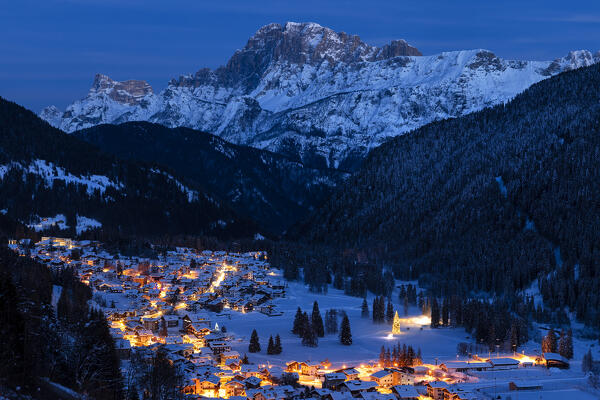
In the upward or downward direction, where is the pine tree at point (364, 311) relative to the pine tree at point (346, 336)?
upward

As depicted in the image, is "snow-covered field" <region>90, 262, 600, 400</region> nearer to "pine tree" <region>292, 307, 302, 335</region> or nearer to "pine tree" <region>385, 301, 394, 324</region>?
"pine tree" <region>292, 307, 302, 335</region>

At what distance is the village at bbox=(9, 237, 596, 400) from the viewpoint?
85875 mm

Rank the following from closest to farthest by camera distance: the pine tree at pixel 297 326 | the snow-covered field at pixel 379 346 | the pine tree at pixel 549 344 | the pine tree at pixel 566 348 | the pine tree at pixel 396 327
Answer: the snow-covered field at pixel 379 346
the pine tree at pixel 566 348
the pine tree at pixel 549 344
the pine tree at pixel 297 326
the pine tree at pixel 396 327

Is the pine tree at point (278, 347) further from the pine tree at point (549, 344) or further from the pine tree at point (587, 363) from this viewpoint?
the pine tree at point (587, 363)

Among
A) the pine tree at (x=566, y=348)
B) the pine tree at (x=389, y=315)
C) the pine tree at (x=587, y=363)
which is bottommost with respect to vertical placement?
the pine tree at (x=587, y=363)

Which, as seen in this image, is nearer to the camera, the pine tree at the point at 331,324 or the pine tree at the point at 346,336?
the pine tree at the point at 346,336

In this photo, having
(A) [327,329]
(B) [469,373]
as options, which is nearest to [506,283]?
(A) [327,329]

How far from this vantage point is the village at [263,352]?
85.9 meters

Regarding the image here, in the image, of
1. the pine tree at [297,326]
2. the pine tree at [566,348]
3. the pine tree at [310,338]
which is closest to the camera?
the pine tree at [566,348]

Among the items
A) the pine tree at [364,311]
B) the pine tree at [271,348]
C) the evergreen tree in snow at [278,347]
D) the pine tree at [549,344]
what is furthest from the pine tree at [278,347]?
the pine tree at [549,344]

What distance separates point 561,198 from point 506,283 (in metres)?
54.2

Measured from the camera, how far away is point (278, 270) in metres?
185

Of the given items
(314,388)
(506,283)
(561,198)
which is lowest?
(314,388)

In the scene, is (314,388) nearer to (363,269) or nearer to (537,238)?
(363,269)
